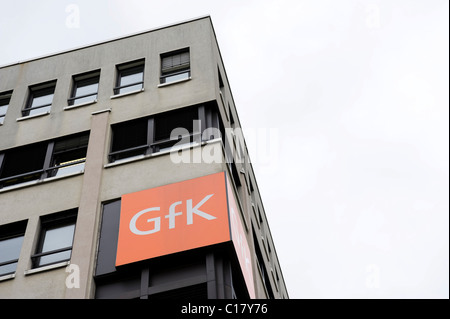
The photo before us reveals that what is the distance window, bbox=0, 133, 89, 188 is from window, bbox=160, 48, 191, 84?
15.1 feet

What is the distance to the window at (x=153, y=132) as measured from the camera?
23.9 m

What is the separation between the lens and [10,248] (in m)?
22.2

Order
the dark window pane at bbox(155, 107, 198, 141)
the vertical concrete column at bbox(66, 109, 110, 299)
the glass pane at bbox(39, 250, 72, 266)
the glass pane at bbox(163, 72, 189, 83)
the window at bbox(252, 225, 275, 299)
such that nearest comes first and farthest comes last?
1. the vertical concrete column at bbox(66, 109, 110, 299)
2. the glass pane at bbox(39, 250, 72, 266)
3. the dark window pane at bbox(155, 107, 198, 141)
4. the glass pane at bbox(163, 72, 189, 83)
5. the window at bbox(252, 225, 275, 299)

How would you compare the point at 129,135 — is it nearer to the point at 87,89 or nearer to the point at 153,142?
the point at 153,142

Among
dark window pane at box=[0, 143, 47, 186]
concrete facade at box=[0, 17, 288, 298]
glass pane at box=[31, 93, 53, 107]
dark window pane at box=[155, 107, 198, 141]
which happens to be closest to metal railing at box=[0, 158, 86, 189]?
dark window pane at box=[0, 143, 47, 186]

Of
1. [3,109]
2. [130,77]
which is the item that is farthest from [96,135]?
[3,109]

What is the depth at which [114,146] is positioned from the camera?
24562mm

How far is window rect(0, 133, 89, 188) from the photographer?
24750 mm

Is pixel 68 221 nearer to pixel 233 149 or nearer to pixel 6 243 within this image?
pixel 6 243

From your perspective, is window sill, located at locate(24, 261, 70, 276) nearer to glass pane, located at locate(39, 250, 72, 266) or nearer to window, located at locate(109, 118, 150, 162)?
glass pane, located at locate(39, 250, 72, 266)

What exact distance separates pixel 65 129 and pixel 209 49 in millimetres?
7416
